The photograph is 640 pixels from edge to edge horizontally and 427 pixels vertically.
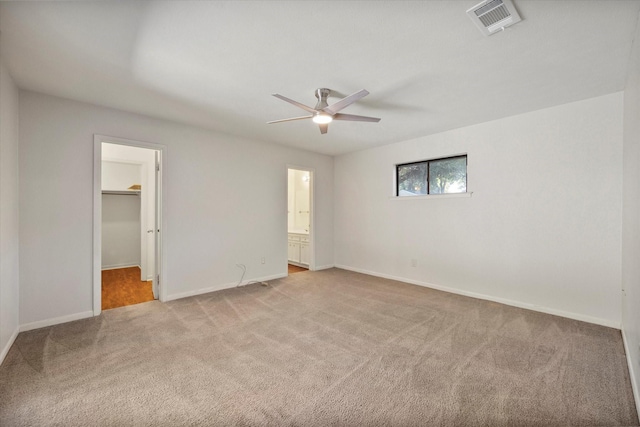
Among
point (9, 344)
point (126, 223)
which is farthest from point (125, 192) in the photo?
point (9, 344)

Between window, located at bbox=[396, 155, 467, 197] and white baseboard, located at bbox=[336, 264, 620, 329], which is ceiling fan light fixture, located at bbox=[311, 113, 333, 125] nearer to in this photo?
window, located at bbox=[396, 155, 467, 197]

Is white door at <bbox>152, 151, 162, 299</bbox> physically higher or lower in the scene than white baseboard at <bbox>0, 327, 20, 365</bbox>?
higher

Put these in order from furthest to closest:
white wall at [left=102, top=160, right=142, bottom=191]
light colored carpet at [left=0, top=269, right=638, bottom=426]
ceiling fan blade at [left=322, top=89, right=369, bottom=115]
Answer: white wall at [left=102, top=160, right=142, bottom=191] < ceiling fan blade at [left=322, top=89, right=369, bottom=115] < light colored carpet at [left=0, top=269, right=638, bottom=426]

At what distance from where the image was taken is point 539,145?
3.42m

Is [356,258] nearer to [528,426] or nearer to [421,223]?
[421,223]

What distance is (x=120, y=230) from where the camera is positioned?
6.19m

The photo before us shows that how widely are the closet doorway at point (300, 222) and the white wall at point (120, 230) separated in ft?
11.4

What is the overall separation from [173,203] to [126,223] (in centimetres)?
332

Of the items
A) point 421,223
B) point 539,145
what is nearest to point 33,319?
point 421,223

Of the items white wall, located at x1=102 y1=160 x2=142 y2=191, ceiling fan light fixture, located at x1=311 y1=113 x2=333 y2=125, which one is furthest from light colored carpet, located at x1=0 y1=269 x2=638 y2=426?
white wall, located at x1=102 y1=160 x2=142 y2=191

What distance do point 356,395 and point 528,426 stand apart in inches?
38.6

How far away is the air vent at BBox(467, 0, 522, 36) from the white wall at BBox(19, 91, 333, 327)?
3623 millimetres

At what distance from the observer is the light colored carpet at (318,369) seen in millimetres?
1692

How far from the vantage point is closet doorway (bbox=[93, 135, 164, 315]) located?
332 cm
